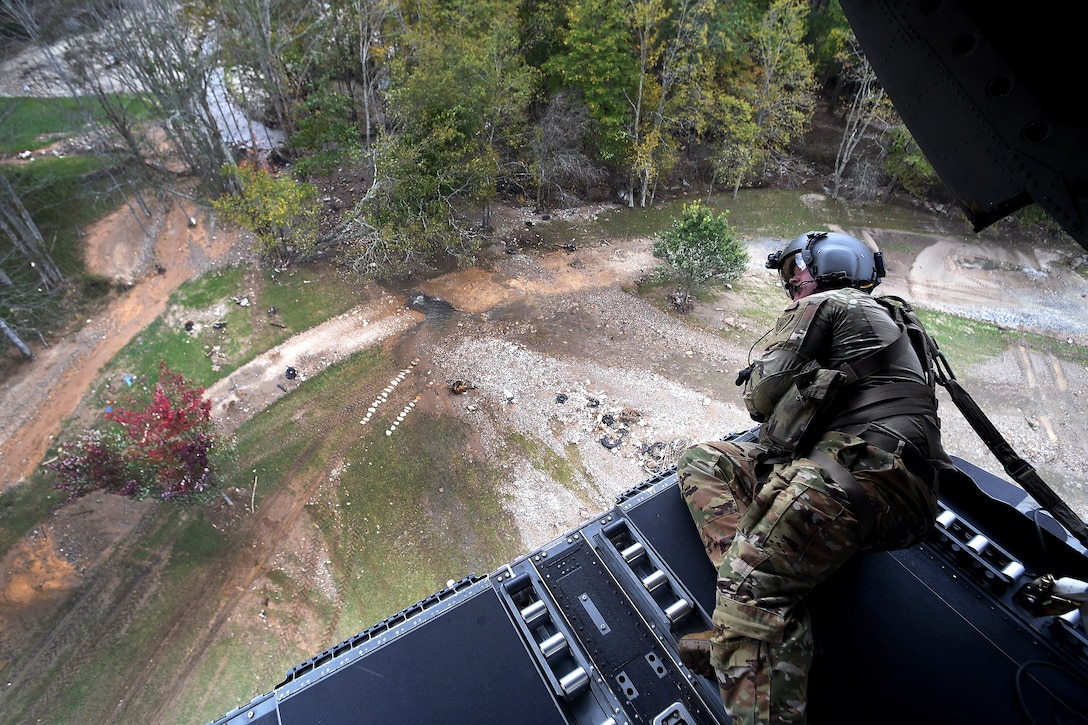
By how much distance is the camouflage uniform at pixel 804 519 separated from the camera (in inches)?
154

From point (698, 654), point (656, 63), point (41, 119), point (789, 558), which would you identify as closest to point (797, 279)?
point (789, 558)

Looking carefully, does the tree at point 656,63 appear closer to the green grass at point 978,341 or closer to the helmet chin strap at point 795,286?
the green grass at point 978,341

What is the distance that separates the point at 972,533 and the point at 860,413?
5.97 feet

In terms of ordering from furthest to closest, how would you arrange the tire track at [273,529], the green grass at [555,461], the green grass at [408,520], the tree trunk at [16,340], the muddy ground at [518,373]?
1. the tree trunk at [16,340]
2. the green grass at [555,461]
3. the muddy ground at [518,373]
4. the green grass at [408,520]
5. the tire track at [273,529]

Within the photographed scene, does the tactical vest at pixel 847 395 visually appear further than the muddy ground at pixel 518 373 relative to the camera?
No

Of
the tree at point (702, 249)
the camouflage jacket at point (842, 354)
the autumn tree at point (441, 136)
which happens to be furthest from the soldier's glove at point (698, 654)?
the autumn tree at point (441, 136)

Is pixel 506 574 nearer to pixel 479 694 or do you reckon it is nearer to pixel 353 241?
pixel 479 694

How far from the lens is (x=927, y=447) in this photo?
4359 millimetres

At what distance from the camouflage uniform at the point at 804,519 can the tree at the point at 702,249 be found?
→ 11.2 m

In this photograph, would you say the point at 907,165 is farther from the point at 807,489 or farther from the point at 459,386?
the point at 807,489

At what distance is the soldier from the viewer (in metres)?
3.97

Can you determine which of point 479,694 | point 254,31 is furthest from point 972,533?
point 254,31

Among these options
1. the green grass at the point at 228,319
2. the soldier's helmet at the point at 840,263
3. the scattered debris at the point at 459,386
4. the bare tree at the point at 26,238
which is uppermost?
the soldier's helmet at the point at 840,263

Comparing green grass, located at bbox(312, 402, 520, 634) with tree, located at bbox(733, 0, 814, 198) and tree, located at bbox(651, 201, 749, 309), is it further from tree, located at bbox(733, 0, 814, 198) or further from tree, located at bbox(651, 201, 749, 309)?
tree, located at bbox(733, 0, 814, 198)
